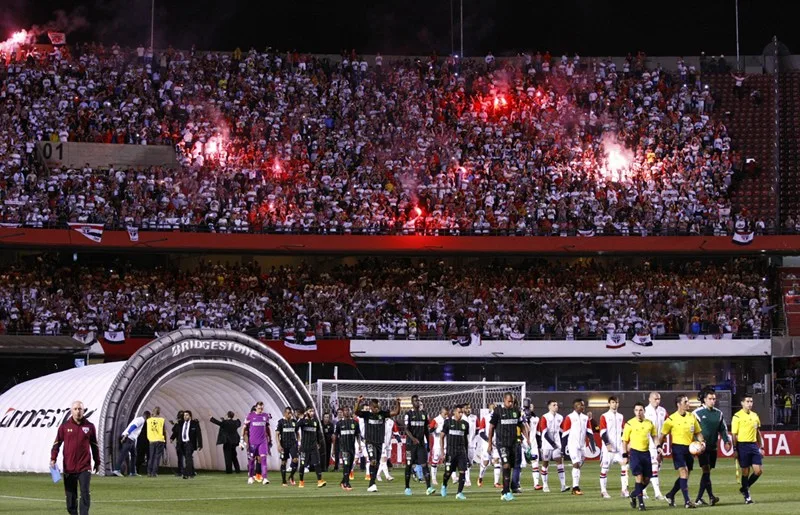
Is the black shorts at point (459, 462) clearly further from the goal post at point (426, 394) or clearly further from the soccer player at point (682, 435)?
the goal post at point (426, 394)

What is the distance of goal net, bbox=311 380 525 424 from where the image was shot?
4412 centimetres

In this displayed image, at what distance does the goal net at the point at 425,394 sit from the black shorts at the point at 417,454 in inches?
603

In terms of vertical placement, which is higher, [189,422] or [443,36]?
[443,36]

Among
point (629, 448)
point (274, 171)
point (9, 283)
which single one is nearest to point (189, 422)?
point (629, 448)

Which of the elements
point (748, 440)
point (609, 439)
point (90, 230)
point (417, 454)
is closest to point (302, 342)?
point (90, 230)

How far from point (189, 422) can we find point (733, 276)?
2875 cm

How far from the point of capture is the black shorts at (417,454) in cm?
2692

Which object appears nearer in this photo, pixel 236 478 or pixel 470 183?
pixel 236 478

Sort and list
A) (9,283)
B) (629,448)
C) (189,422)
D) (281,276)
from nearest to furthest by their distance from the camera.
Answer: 1. (629,448)
2. (189,422)
3. (9,283)
4. (281,276)

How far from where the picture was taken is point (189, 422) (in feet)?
110

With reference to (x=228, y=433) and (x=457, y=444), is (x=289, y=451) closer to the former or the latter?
(x=228, y=433)

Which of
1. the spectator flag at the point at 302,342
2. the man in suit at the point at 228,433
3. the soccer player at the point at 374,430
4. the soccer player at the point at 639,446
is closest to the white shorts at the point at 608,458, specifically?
the soccer player at the point at 639,446

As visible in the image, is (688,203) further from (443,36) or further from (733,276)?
(443,36)

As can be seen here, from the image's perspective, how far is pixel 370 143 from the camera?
57531mm
